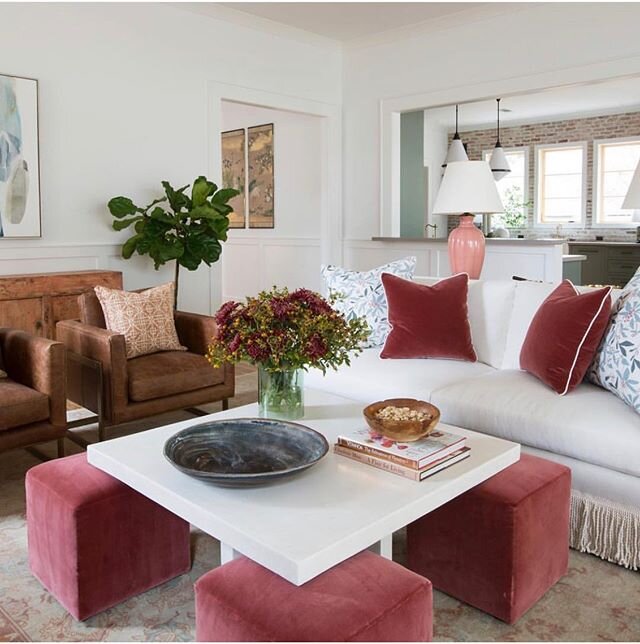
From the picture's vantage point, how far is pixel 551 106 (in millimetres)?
9391

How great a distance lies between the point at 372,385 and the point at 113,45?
3338 millimetres

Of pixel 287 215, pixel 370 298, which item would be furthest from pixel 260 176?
pixel 370 298

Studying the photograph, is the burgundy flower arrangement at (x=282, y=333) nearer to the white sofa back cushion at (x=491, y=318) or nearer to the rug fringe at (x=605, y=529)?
the rug fringe at (x=605, y=529)

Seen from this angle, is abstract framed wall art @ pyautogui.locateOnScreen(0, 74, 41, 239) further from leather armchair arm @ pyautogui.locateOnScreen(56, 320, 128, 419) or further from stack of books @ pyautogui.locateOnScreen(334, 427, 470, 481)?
stack of books @ pyautogui.locateOnScreen(334, 427, 470, 481)

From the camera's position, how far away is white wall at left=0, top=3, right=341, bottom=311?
15.0ft

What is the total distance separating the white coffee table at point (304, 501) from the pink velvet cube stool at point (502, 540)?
9cm

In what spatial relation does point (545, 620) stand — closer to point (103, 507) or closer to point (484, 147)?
point (103, 507)

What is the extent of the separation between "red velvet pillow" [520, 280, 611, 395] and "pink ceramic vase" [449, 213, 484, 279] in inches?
51.2

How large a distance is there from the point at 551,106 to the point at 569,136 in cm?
91

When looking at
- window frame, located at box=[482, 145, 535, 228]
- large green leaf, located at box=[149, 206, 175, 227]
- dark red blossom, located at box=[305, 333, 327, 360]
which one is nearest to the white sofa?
dark red blossom, located at box=[305, 333, 327, 360]

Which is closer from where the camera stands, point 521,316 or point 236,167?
point 521,316

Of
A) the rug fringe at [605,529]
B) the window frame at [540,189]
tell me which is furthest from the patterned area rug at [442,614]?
the window frame at [540,189]

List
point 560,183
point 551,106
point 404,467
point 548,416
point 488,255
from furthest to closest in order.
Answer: point 560,183
point 551,106
point 488,255
point 548,416
point 404,467

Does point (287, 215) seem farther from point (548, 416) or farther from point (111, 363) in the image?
point (548, 416)
